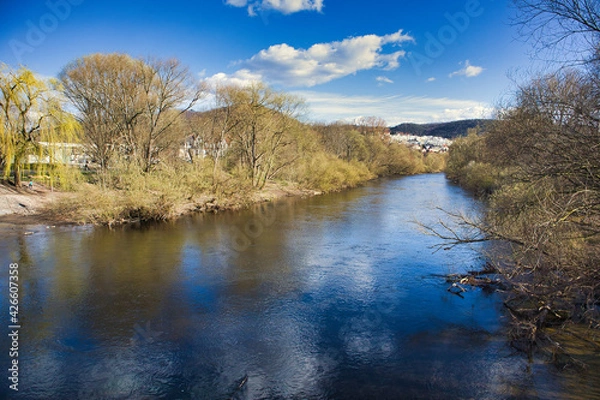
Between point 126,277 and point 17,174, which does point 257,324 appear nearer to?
point 126,277

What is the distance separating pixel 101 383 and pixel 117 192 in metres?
15.9

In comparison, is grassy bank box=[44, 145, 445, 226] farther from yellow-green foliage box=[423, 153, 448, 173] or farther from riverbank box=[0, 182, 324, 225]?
yellow-green foliage box=[423, 153, 448, 173]

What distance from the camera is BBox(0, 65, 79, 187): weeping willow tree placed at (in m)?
20.3

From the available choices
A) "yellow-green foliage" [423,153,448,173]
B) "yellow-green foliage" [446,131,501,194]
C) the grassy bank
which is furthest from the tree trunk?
"yellow-green foliage" [423,153,448,173]

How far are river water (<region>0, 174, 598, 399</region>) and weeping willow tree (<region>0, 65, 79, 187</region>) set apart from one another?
7866mm

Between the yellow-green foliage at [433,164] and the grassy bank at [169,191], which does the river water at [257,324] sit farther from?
the yellow-green foliage at [433,164]

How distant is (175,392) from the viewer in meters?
6.07

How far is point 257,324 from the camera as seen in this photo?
8.34 meters

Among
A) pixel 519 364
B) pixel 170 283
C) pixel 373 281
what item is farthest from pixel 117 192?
pixel 519 364

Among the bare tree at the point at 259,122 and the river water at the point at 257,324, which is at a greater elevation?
the bare tree at the point at 259,122

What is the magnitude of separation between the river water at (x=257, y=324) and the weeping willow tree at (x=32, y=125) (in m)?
7.87

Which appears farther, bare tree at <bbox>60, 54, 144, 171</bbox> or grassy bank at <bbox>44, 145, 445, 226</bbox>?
bare tree at <bbox>60, 54, 144, 171</bbox>

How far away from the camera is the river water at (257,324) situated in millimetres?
6238

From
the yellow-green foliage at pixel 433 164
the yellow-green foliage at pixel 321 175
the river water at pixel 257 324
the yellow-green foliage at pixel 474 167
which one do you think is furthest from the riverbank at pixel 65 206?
the yellow-green foliage at pixel 433 164
